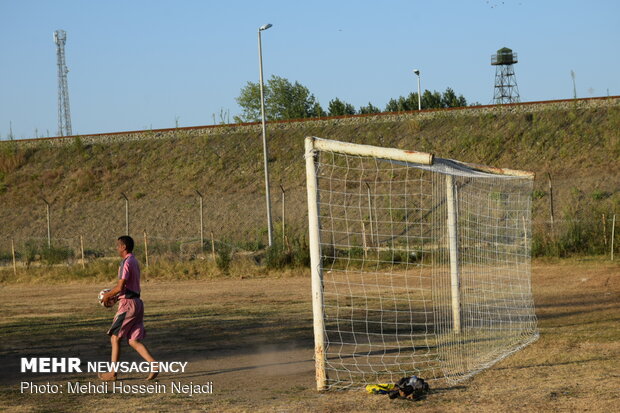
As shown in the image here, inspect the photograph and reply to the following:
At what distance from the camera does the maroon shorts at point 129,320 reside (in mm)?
8953

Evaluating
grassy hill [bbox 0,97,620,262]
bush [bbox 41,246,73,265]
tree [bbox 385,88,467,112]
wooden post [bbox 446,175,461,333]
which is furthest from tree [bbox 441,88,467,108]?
wooden post [bbox 446,175,461,333]

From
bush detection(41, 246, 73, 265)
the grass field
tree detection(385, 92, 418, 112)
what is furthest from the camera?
tree detection(385, 92, 418, 112)

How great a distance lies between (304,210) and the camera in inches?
1533

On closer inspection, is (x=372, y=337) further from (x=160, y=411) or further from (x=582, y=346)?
(x=160, y=411)

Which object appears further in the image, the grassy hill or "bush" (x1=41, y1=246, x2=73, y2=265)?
the grassy hill

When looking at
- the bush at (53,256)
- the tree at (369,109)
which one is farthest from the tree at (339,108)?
the bush at (53,256)

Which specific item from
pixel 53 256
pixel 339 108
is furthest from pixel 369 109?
pixel 53 256

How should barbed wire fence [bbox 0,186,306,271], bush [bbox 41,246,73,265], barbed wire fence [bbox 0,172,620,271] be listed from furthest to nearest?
1. barbed wire fence [bbox 0,186,306,271]
2. barbed wire fence [bbox 0,172,620,271]
3. bush [bbox 41,246,73,265]

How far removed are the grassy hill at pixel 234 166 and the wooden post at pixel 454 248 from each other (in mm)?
24062

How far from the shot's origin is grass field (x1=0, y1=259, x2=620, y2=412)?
7742 millimetres

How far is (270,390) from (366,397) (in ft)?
3.62

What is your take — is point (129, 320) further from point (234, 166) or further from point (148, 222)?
point (234, 166)

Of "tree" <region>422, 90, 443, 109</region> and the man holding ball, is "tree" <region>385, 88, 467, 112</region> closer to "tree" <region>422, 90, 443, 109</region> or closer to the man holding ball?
"tree" <region>422, 90, 443, 109</region>

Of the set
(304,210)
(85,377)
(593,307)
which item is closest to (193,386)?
(85,377)
